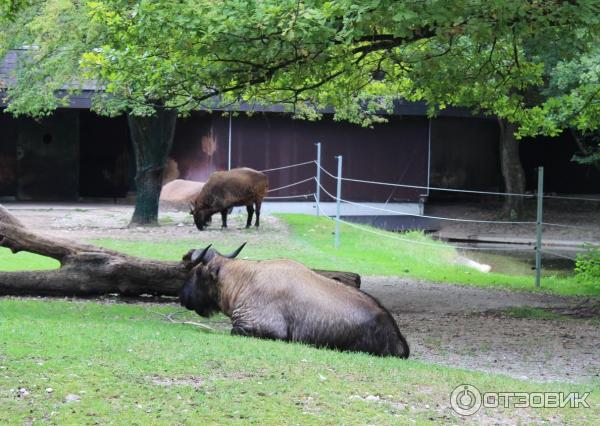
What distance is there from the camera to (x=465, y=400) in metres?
6.46

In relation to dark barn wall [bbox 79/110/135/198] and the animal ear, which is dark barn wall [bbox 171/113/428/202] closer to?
dark barn wall [bbox 79/110/135/198]

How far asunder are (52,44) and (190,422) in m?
13.9

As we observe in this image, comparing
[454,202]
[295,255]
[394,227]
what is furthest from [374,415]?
[454,202]

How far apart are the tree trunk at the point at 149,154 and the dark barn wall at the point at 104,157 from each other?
7657 mm

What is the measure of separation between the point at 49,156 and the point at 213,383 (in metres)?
23.0

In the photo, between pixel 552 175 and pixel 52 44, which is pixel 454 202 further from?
pixel 52 44

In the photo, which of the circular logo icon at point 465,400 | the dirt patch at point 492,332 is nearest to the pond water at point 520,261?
the dirt patch at point 492,332

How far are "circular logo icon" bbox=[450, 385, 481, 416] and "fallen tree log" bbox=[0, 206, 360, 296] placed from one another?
4487 mm

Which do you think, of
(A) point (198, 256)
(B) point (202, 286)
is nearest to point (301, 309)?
(B) point (202, 286)

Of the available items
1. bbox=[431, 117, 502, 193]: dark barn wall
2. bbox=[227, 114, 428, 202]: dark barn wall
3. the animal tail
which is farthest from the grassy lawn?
bbox=[431, 117, 502, 193]: dark barn wall

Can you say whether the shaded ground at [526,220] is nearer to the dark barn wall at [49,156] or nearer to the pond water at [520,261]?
the pond water at [520,261]

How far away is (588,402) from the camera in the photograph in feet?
22.0

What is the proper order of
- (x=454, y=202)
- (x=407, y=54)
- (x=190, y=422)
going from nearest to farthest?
(x=190, y=422), (x=407, y=54), (x=454, y=202)

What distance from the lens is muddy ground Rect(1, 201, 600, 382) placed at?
28.1ft
